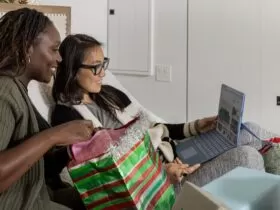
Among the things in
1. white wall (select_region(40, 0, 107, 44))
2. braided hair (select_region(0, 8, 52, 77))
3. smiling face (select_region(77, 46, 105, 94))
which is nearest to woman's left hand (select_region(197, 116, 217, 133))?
smiling face (select_region(77, 46, 105, 94))

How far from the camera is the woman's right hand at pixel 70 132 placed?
3.21 feet

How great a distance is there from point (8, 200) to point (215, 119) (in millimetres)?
878

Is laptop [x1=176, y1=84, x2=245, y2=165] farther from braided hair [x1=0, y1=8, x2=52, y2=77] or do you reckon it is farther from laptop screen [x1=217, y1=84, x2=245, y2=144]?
braided hair [x1=0, y1=8, x2=52, y2=77]

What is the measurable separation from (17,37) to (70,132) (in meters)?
0.30

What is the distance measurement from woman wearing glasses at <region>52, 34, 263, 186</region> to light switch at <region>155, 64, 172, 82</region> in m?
0.70

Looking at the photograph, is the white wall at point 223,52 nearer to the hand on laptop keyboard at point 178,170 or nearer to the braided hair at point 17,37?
the hand on laptop keyboard at point 178,170

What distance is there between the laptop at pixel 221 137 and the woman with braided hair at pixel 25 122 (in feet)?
1.59

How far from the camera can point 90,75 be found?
1542mm

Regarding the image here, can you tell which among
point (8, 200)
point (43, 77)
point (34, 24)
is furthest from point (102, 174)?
point (34, 24)

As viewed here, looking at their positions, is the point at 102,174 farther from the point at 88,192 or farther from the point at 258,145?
the point at 258,145

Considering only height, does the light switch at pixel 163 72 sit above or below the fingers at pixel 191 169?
above

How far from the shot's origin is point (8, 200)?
39.4 inches

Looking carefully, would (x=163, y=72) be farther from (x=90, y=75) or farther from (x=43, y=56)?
(x=43, y=56)

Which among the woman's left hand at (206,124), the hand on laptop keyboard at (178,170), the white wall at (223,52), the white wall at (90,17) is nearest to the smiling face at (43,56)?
the hand on laptop keyboard at (178,170)
